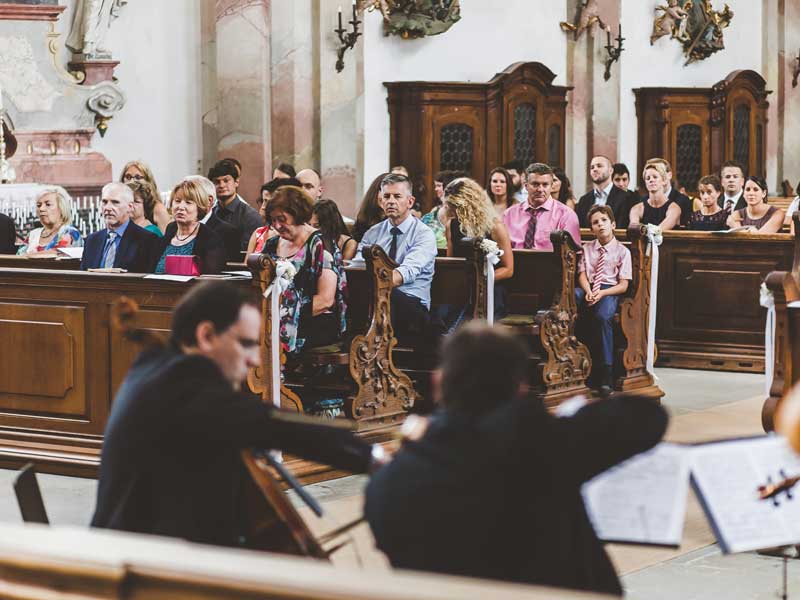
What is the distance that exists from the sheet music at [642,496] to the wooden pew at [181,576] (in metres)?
0.76

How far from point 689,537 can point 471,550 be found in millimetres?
3699

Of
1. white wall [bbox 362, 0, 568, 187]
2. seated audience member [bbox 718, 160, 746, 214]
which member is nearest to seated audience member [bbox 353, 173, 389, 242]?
seated audience member [bbox 718, 160, 746, 214]

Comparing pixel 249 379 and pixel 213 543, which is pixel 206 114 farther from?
pixel 213 543

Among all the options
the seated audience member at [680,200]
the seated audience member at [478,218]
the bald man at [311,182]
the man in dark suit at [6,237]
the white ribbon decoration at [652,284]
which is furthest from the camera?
the seated audience member at [680,200]

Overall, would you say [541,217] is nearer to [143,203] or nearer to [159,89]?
[143,203]

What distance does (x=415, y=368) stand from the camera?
27.5 feet

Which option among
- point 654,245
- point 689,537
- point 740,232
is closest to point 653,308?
point 654,245

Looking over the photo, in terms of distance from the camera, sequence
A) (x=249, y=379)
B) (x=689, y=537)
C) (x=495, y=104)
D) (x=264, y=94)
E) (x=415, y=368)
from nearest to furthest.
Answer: (x=689, y=537), (x=249, y=379), (x=415, y=368), (x=264, y=94), (x=495, y=104)

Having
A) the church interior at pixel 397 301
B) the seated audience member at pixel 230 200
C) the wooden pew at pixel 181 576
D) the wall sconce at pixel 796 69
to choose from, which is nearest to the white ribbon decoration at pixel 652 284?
the church interior at pixel 397 301

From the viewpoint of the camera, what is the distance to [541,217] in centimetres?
976

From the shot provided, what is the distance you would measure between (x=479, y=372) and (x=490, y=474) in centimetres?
19

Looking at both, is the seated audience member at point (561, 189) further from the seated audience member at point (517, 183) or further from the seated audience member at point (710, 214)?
the seated audience member at point (710, 214)

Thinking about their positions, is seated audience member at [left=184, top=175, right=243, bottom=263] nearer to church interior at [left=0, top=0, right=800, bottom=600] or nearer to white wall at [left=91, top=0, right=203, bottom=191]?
church interior at [left=0, top=0, right=800, bottom=600]

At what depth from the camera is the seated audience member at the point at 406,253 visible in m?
7.97
